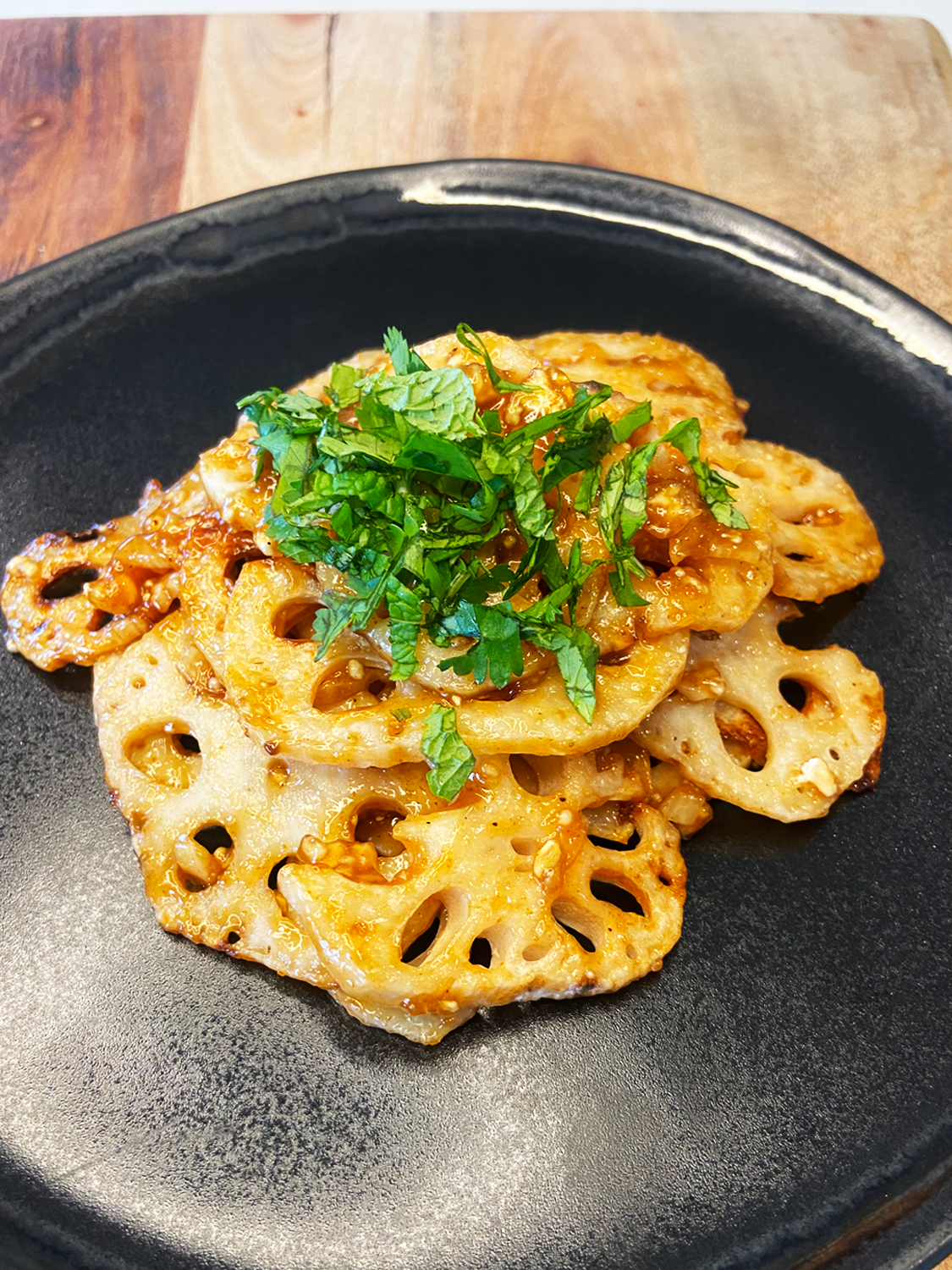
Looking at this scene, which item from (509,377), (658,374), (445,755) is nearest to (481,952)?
(445,755)

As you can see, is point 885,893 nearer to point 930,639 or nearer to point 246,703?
point 930,639

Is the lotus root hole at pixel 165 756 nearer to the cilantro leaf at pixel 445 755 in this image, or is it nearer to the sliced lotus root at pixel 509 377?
the cilantro leaf at pixel 445 755

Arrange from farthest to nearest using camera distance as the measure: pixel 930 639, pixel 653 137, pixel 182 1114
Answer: pixel 653 137 → pixel 930 639 → pixel 182 1114

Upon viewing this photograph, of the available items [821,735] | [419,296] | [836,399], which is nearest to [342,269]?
[419,296]

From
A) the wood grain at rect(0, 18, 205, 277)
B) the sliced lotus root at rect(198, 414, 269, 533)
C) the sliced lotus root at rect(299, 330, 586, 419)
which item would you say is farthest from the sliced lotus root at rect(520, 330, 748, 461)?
the wood grain at rect(0, 18, 205, 277)

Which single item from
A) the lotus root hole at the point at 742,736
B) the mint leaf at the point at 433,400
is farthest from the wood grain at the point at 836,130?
the mint leaf at the point at 433,400

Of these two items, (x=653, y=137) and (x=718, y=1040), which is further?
(x=653, y=137)

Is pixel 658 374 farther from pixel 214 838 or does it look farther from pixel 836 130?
pixel 836 130
